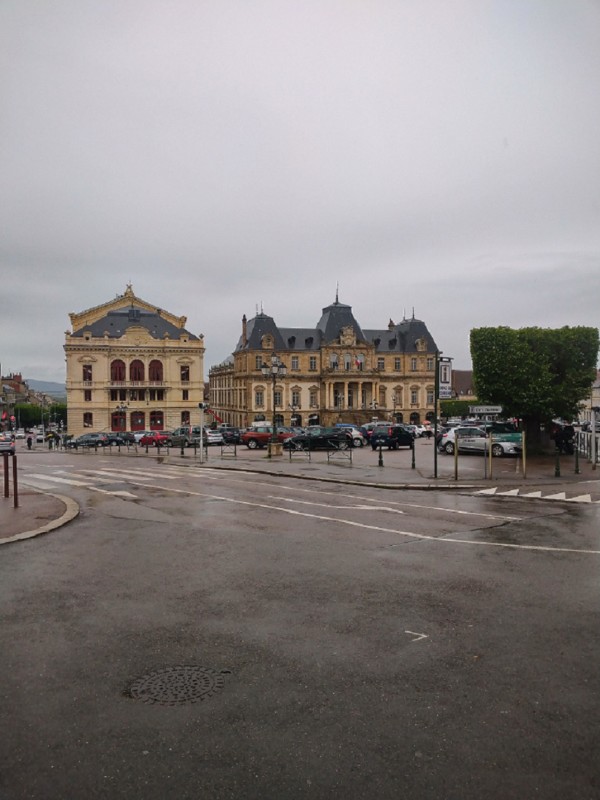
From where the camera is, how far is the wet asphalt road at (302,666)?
4.70 metres

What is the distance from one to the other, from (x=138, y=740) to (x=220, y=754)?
28.3 inches

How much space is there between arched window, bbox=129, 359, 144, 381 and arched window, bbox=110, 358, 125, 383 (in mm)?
1037

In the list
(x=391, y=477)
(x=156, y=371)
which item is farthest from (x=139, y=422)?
(x=391, y=477)

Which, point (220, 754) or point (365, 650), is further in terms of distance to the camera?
point (365, 650)

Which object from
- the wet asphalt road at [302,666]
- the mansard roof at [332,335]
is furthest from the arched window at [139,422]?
the wet asphalt road at [302,666]

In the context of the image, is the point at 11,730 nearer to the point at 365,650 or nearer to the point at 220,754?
the point at 220,754

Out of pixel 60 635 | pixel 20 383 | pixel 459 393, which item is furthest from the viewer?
pixel 20 383

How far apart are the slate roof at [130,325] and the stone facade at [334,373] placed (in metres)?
12.3

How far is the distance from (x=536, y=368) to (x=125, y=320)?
212ft

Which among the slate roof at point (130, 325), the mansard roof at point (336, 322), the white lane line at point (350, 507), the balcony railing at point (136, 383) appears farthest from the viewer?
the mansard roof at point (336, 322)

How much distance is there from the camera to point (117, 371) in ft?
272

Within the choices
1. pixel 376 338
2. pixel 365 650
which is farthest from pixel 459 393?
pixel 365 650

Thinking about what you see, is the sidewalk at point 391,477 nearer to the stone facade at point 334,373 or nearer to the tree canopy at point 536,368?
the tree canopy at point 536,368

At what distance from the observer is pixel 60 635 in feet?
24.0
